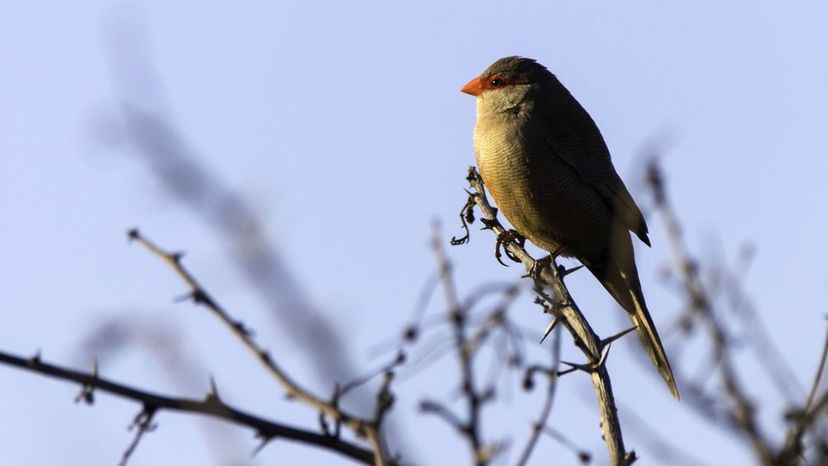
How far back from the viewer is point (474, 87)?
29.8 feet

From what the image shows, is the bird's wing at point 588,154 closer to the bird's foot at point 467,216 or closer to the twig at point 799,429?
the bird's foot at point 467,216

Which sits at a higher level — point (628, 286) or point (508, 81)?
point (508, 81)

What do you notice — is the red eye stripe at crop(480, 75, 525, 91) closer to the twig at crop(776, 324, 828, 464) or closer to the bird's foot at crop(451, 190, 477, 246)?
the bird's foot at crop(451, 190, 477, 246)

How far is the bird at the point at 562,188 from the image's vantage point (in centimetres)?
797

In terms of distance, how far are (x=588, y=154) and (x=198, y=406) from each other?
22.8ft

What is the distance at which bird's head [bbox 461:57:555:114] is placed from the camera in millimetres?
8742

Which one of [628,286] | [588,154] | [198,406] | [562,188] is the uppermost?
[588,154]

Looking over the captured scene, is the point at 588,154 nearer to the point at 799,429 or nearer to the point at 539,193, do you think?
the point at 539,193

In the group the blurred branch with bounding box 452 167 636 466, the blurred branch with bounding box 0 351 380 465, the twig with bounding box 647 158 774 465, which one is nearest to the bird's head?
the blurred branch with bounding box 452 167 636 466

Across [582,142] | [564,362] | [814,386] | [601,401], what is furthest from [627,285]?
[814,386]

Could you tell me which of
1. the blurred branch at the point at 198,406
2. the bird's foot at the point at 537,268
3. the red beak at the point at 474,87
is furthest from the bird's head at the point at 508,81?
the blurred branch at the point at 198,406

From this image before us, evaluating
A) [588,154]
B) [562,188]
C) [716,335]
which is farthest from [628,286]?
[716,335]

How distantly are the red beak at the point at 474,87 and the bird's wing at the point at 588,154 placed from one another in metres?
0.66

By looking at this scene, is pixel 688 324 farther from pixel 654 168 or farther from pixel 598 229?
pixel 598 229
